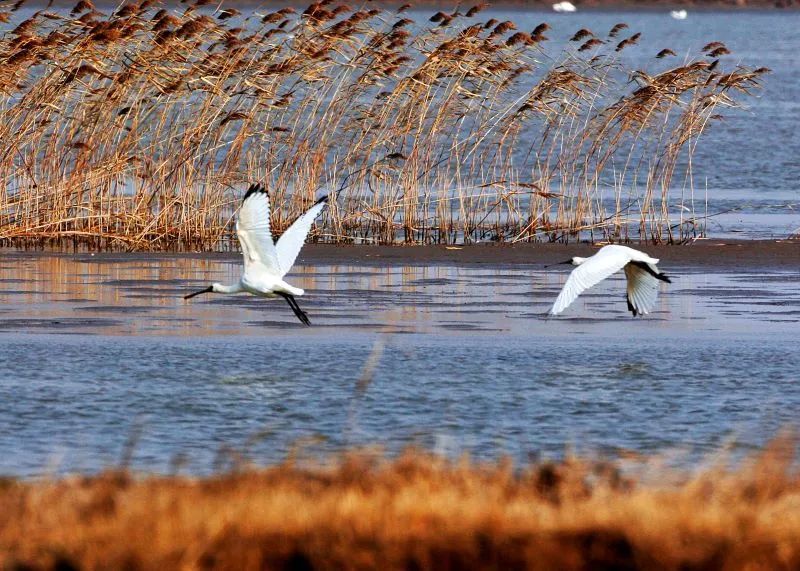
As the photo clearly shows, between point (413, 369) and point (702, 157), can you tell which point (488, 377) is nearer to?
point (413, 369)

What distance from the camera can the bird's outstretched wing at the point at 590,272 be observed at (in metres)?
11.7

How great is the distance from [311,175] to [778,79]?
139 ft

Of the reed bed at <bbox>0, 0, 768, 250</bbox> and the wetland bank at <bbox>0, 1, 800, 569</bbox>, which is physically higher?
the reed bed at <bbox>0, 0, 768, 250</bbox>

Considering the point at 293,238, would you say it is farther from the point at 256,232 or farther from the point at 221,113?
the point at 221,113

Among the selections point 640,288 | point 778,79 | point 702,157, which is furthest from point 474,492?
point 778,79

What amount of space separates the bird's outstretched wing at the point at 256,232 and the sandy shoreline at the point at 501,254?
18.0 ft

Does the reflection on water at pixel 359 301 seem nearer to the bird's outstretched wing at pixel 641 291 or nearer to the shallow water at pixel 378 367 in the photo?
the shallow water at pixel 378 367

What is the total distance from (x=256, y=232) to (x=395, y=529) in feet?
20.9

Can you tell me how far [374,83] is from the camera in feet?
59.4

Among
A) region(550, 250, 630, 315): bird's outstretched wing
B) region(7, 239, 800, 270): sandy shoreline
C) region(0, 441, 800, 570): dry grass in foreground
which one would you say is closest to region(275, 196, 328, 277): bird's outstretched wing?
region(550, 250, 630, 315): bird's outstretched wing

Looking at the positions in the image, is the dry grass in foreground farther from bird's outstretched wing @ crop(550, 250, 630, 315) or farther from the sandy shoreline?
the sandy shoreline

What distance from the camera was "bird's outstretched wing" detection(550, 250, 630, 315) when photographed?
38.3ft

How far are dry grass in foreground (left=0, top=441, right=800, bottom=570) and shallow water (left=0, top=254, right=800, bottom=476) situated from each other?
99cm

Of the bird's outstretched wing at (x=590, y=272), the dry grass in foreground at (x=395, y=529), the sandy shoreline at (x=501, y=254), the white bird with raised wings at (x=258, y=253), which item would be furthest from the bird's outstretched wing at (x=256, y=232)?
the dry grass in foreground at (x=395, y=529)
